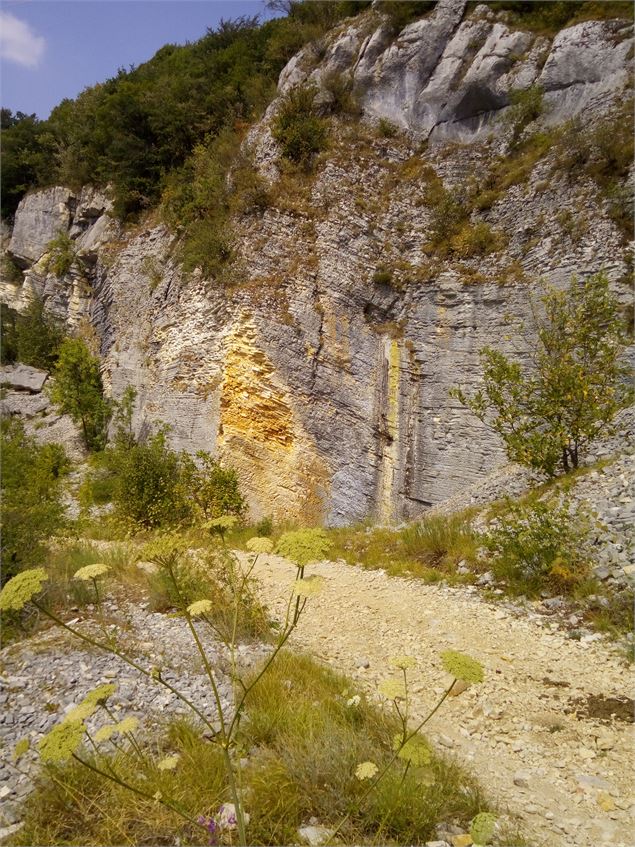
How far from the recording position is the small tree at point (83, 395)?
14906 mm

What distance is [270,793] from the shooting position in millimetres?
2215

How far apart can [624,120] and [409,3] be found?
8668 millimetres

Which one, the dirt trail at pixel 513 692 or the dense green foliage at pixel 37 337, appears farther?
the dense green foliage at pixel 37 337

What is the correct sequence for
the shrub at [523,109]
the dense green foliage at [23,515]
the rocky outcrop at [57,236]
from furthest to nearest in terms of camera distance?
the rocky outcrop at [57,236], the shrub at [523,109], the dense green foliage at [23,515]

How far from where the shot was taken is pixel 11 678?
3.24 metres

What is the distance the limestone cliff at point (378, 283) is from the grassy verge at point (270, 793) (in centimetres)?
826

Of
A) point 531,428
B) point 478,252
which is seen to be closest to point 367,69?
point 478,252

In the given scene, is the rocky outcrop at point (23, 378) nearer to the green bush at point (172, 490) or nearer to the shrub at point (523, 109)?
the green bush at point (172, 490)

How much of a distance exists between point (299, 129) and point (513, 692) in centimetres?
1504

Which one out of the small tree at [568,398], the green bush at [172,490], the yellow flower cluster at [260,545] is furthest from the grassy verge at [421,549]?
the yellow flower cluster at [260,545]

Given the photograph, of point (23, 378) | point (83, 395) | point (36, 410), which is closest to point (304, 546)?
point (83, 395)

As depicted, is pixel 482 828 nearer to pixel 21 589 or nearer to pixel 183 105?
pixel 21 589

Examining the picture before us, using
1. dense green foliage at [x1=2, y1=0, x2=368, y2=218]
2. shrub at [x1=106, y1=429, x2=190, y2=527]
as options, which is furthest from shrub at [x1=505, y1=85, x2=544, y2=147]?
shrub at [x1=106, y1=429, x2=190, y2=527]

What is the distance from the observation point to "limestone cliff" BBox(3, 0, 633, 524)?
1124 centimetres
